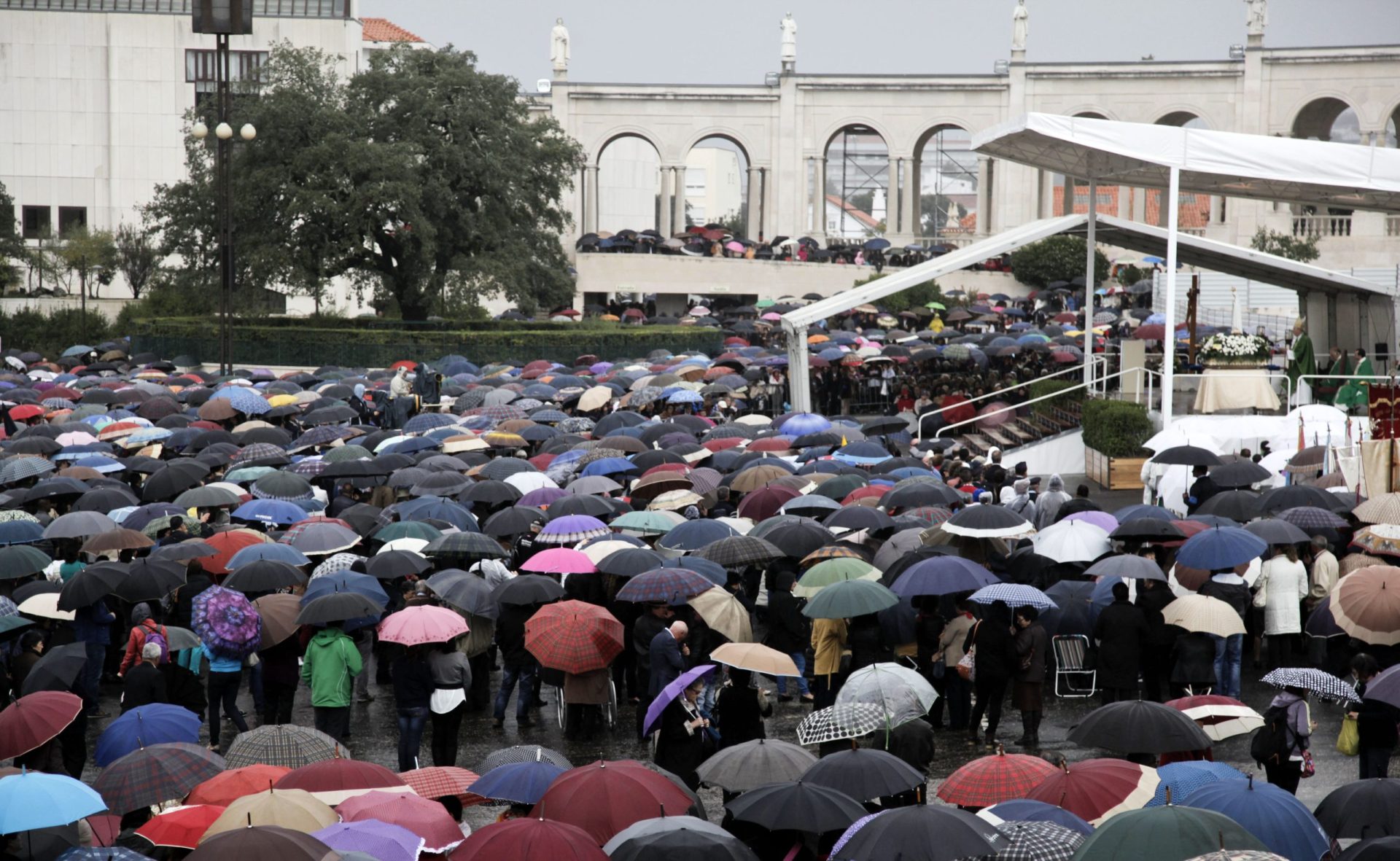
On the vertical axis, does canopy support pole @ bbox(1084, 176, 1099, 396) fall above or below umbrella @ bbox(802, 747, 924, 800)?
above

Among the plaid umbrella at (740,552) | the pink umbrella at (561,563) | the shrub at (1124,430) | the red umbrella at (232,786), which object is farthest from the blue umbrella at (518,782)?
the shrub at (1124,430)

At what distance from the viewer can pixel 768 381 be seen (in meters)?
27.5

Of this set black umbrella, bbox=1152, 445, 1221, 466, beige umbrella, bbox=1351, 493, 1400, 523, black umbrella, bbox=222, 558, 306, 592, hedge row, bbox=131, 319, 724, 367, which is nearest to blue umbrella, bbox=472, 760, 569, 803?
black umbrella, bbox=222, 558, 306, 592

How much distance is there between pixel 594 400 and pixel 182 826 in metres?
16.4

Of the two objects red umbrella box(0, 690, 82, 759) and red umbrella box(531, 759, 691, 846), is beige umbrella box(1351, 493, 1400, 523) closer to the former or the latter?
red umbrella box(531, 759, 691, 846)

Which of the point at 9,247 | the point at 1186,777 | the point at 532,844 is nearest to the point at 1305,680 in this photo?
the point at 1186,777

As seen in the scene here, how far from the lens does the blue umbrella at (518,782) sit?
7.25 m

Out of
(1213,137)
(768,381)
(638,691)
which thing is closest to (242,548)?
(638,691)

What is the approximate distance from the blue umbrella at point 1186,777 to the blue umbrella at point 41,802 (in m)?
4.64

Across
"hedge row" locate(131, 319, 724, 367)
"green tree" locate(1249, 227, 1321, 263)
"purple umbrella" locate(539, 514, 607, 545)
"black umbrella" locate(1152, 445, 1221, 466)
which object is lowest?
"purple umbrella" locate(539, 514, 607, 545)

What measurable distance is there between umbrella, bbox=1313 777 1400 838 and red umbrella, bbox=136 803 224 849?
4.81 metres

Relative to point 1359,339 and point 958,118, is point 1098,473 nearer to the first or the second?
point 1359,339

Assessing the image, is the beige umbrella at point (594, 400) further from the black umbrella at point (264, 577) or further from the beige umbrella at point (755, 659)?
the beige umbrella at point (755, 659)

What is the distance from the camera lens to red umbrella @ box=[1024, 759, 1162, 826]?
6.91m
